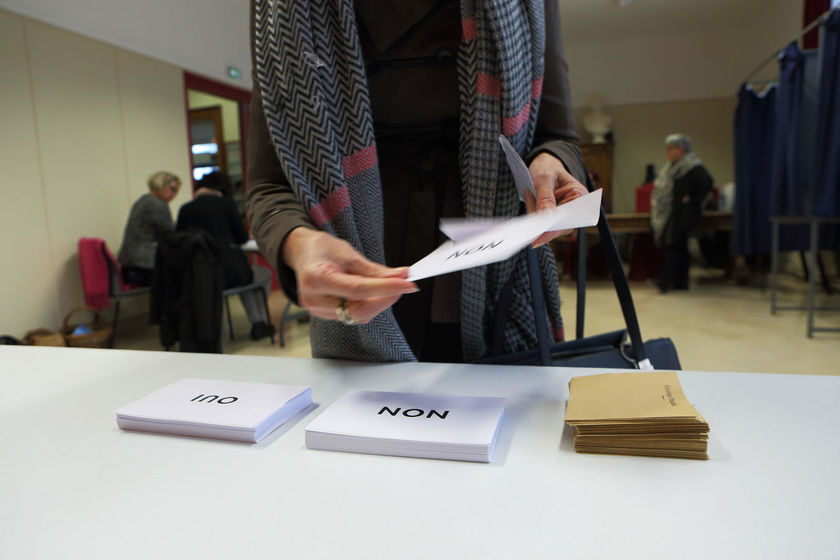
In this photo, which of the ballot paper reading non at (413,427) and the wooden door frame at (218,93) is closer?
the ballot paper reading non at (413,427)

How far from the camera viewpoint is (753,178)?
4.90m

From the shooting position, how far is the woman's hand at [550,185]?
2.15 ft

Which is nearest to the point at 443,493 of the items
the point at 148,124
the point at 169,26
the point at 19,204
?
the point at 19,204

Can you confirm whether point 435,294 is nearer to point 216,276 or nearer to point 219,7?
point 216,276

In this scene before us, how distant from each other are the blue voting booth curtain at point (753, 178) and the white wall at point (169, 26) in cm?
483

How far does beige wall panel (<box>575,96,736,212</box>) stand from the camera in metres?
7.79

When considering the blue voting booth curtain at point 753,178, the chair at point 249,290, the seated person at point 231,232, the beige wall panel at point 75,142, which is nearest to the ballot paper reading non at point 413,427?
the chair at point 249,290

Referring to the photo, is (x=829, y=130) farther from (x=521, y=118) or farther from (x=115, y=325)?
(x=115, y=325)

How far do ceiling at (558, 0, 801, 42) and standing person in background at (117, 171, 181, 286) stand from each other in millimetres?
4969

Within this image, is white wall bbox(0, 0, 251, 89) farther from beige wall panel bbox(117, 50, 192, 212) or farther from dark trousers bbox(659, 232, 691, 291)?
dark trousers bbox(659, 232, 691, 291)

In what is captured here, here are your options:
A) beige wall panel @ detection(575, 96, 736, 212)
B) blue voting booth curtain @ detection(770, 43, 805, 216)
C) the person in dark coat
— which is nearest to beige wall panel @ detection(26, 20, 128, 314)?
the person in dark coat

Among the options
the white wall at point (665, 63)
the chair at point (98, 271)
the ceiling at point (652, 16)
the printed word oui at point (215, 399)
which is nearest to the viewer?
the printed word oui at point (215, 399)

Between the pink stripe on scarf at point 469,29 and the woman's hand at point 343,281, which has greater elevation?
the pink stripe on scarf at point 469,29

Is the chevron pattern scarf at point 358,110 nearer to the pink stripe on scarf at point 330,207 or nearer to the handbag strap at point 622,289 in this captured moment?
the pink stripe on scarf at point 330,207
